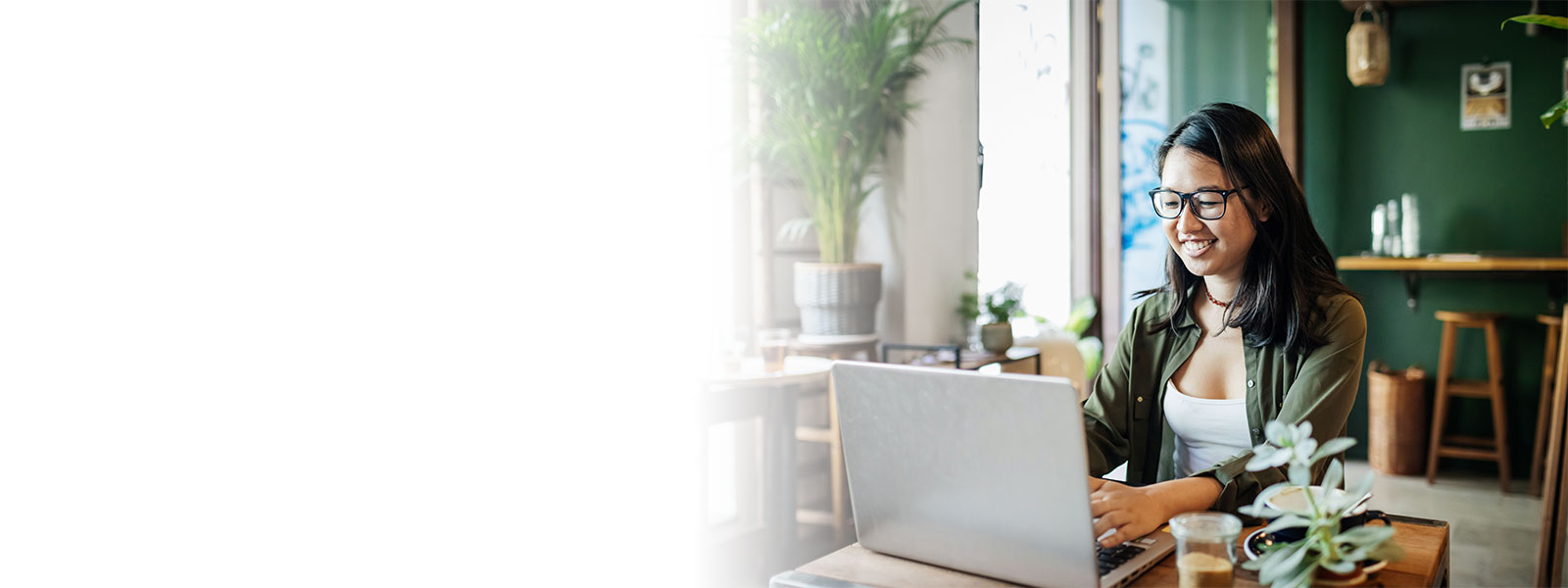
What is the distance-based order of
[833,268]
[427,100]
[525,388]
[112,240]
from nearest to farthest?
[112,240], [427,100], [525,388], [833,268]

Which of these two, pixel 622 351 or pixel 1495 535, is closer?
pixel 622 351

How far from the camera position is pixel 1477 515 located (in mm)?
4066

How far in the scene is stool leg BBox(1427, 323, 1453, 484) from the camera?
4570 mm

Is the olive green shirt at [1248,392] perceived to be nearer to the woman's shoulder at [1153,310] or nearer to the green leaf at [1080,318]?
the woman's shoulder at [1153,310]

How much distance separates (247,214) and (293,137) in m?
0.18

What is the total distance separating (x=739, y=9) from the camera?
146 inches

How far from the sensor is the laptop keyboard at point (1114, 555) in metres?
1.10

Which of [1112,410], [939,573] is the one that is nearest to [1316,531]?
[939,573]

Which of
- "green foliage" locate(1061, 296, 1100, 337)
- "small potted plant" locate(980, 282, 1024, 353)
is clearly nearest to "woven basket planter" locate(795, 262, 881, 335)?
"small potted plant" locate(980, 282, 1024, 353)

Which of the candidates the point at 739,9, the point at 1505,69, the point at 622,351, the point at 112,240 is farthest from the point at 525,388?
the point at 1505,69

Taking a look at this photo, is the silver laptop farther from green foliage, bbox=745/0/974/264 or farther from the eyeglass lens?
green foliage, bbox=745/0/974/264

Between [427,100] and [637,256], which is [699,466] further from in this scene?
[427,100]

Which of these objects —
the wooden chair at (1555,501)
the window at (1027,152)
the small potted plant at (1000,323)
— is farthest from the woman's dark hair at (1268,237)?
the window at (1027,152)

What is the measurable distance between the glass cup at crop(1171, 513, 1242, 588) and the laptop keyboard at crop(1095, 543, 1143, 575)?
89mm
